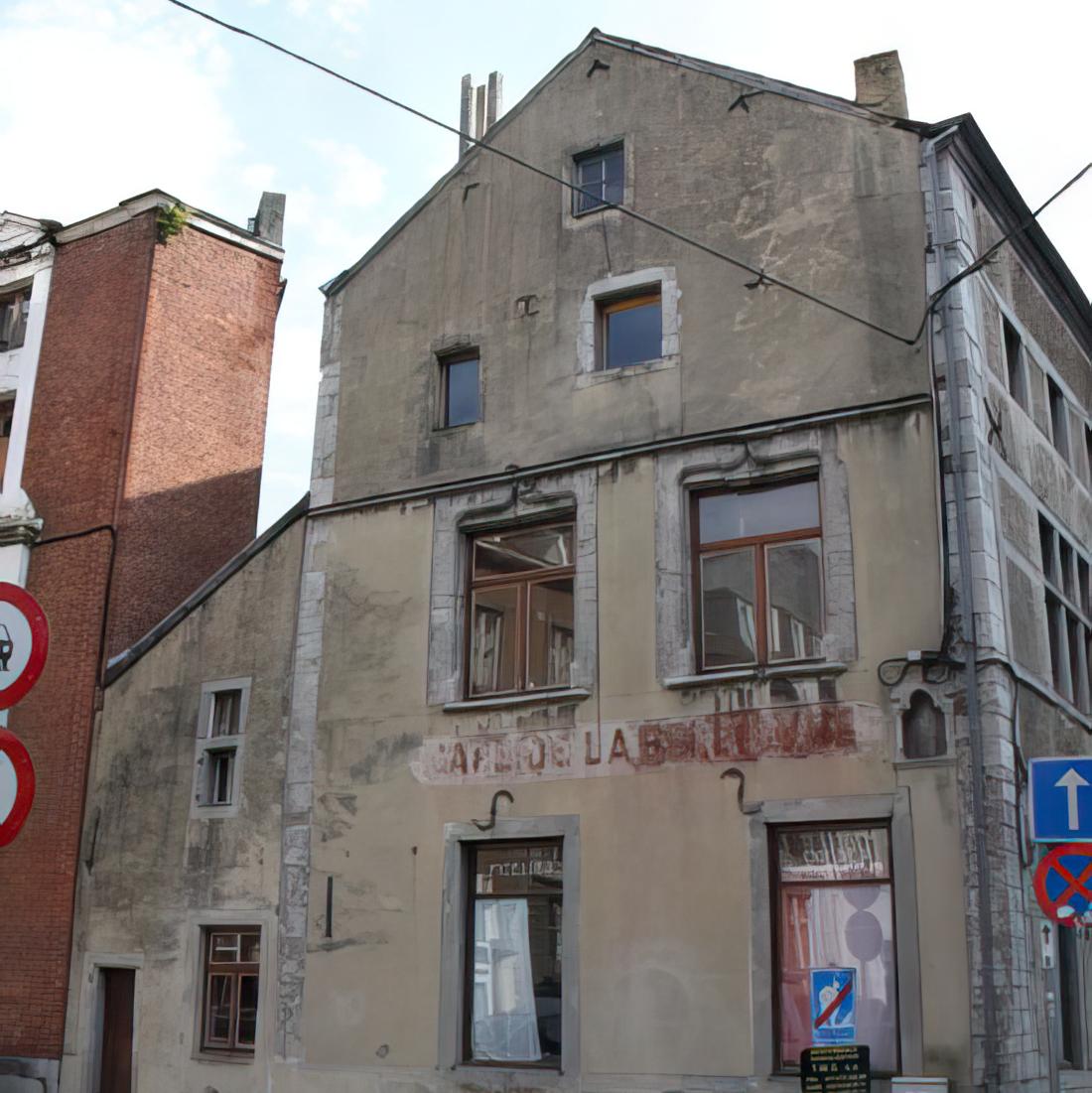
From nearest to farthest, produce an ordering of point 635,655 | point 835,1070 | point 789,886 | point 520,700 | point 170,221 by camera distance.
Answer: point 835,1070 → point 789,886 → point 635,655 → point 520,700 → point 170,221

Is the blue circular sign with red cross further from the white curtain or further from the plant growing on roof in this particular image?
the plant growing on roof

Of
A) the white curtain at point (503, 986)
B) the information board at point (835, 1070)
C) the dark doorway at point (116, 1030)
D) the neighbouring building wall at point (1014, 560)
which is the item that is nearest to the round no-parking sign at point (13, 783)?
the information board at point (835, 1070)

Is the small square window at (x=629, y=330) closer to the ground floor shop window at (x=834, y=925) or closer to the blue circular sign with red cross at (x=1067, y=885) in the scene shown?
the ground floor shop window at (x=834, y=925)

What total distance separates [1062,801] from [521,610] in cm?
652

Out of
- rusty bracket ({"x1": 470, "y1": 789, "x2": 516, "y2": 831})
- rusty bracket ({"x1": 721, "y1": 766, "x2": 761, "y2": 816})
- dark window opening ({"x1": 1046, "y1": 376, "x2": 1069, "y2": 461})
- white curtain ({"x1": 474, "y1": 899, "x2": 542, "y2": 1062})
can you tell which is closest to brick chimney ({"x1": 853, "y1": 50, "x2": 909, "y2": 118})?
dark window opening ({"x1": 1046, "y1": 376, "x2": 1069, "y2": 461})

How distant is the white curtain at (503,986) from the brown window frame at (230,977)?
273cm

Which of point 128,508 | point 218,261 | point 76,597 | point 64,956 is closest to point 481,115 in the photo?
point 218,261

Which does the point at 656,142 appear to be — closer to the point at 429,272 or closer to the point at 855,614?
the point at 429,272

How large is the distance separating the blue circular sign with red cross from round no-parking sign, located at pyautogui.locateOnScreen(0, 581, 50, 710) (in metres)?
7.01

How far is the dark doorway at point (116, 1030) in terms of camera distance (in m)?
17.2

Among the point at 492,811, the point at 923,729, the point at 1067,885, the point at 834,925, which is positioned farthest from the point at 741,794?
the point at 1067,885

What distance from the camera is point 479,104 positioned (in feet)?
73.4

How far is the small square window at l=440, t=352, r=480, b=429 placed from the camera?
17.0 m

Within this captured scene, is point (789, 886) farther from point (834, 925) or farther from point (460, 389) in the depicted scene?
point (460, 389)
